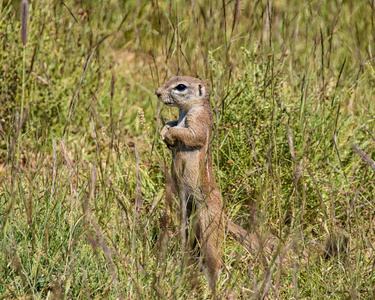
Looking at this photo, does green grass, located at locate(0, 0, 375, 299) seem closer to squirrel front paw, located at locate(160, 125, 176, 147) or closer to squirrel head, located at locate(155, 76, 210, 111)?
squirrel front paw, located at locate(160, 125, 176, 147)

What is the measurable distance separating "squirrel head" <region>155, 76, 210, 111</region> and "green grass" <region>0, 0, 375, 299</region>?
182mm

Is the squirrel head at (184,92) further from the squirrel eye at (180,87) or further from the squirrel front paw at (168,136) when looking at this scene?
the squirrel front paw at (168,136)

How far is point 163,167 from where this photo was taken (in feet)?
8.62

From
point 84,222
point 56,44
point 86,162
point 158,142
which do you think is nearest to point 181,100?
point 158,142

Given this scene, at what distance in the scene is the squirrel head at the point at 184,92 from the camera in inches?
133

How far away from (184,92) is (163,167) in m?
0.90

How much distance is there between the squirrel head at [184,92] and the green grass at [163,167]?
182mm

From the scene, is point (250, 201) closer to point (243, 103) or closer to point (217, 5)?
point (243, 103)

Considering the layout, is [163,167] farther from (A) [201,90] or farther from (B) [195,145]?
(A) [201,90]

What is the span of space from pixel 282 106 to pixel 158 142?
96 cm

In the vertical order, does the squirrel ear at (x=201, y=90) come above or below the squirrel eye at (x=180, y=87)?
below

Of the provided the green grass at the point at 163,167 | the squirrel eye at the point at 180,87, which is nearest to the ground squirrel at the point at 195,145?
the squirrel eye at the point at 180,87

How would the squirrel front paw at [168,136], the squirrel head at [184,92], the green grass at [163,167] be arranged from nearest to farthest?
1. the green grass at [163,167]
2. the squirrel front paw at [168,136]
3. the squirrel head at [184,92]

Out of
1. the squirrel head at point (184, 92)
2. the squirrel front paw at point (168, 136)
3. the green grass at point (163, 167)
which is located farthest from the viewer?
the squirrel head at point (184, 92)
